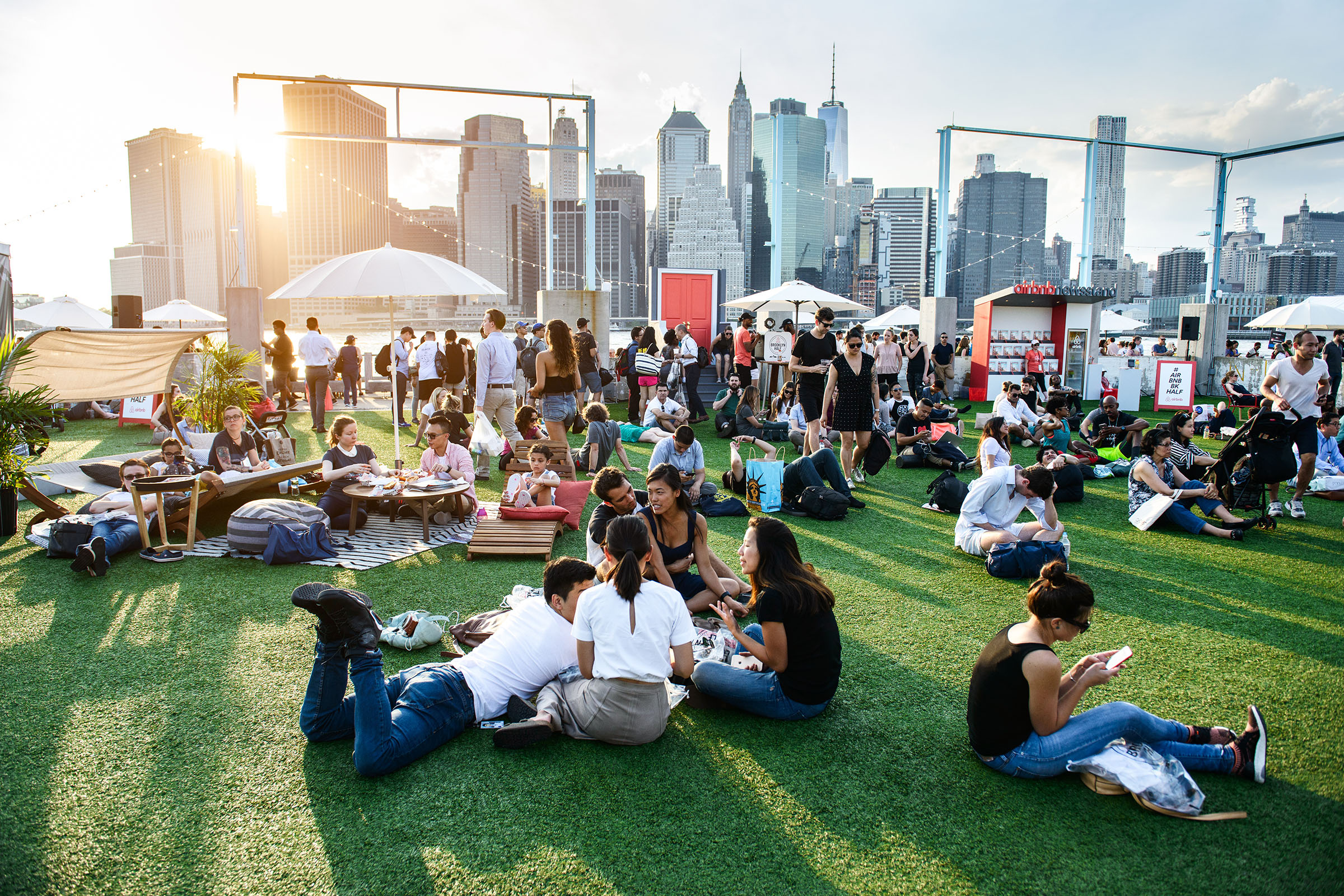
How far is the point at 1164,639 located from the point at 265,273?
22.3m

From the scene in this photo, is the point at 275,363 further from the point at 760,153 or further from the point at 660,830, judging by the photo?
the point at 760,153

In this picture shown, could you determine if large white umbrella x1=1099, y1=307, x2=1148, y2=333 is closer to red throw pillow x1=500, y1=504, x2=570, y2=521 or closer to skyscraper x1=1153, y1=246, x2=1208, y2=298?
red throw pillow x1=500, y1=504, x2=570, y2=521

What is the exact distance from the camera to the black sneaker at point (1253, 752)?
10.8 ft

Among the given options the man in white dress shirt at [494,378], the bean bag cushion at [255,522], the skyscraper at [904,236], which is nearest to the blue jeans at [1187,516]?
the man in white dress shirt at [494,378]

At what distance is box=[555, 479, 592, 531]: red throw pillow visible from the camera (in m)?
7.32

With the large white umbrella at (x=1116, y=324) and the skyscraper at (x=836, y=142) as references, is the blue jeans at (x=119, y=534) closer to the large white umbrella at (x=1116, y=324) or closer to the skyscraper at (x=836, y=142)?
the large white umbrella at (x=1116, y=324)

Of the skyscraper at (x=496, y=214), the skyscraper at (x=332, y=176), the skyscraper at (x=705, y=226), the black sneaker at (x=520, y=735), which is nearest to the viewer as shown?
the black sneaker at (x=520, y=735)

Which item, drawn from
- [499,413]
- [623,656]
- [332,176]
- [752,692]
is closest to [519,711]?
[623,656]

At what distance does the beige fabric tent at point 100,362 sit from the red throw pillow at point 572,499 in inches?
195

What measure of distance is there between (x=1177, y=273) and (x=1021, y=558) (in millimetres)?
99838

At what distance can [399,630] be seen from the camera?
185 inches

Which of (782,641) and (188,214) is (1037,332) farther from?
(188,214)

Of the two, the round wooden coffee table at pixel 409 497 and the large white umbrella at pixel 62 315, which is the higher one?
the large white umbrella at pixel 62 315

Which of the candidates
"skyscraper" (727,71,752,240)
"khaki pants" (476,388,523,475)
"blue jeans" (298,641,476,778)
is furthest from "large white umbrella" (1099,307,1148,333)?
"skyscraper" (727,71,752,240)
